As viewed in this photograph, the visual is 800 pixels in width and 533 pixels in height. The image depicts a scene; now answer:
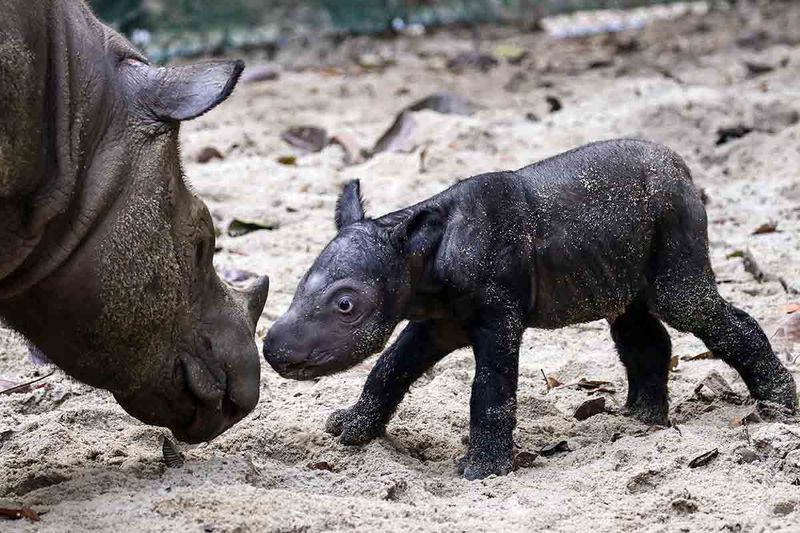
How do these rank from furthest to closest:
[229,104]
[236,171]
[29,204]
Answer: [229,104], [236,171], [29,204]

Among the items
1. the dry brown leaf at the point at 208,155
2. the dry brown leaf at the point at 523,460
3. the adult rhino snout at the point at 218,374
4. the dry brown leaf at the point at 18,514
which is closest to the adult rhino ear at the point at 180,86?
the adult rhino snout at the point at 218,374

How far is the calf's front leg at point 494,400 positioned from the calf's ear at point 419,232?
295 millimetres

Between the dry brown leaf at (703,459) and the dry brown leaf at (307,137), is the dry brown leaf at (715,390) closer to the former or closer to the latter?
the dry brown leaf at (703,459)

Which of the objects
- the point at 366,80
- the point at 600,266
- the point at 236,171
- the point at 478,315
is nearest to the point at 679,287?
the point at 600,266

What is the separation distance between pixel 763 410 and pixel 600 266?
68 centimetres

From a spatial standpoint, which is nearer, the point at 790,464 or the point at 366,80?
the point at 790,464

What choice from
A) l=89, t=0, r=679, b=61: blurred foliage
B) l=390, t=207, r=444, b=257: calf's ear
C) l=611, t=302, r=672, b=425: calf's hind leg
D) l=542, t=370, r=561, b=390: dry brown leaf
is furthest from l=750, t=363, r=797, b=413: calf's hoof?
l=89, t=0, r=679, b=61: blurred foliage

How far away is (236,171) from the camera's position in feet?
24.9

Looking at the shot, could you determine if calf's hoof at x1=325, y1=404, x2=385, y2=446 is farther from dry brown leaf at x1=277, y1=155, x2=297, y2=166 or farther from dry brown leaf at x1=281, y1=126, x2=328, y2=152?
dry brown leaf at x1=281, y1=126, x2=328, y2=152

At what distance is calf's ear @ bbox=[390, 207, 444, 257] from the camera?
4.09 metres

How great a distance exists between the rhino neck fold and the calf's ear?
39.0 inches

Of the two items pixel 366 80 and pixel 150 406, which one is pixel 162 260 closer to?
pixel 150 406

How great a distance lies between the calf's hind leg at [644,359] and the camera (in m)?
4.46

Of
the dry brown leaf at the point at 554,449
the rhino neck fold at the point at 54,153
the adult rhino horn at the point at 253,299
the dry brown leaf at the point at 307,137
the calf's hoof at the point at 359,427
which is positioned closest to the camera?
the rhino neck fold at the point at 54,153
